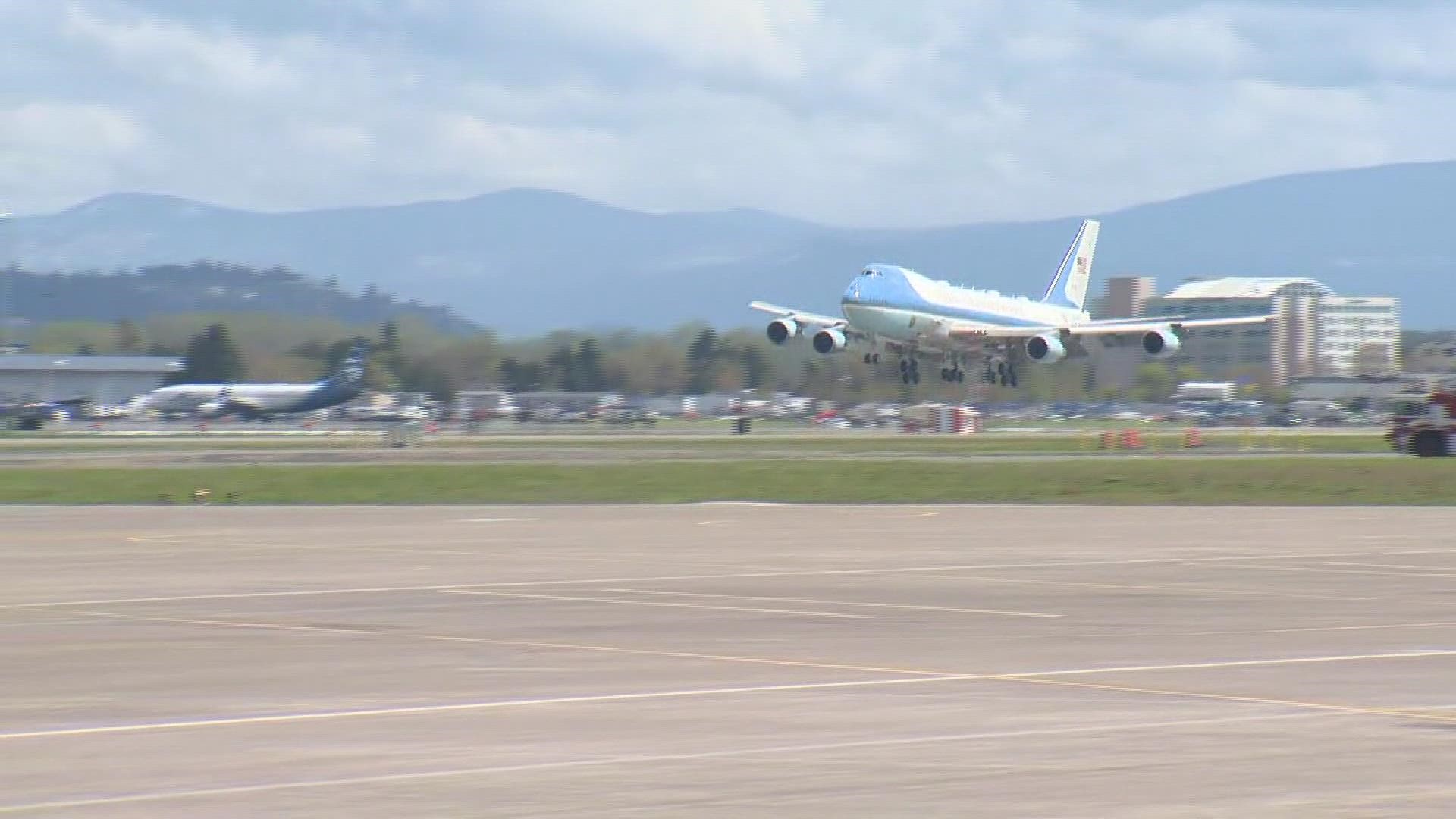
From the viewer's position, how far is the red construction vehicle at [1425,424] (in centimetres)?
5884

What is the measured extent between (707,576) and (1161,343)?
190ft

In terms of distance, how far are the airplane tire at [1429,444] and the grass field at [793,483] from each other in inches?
269

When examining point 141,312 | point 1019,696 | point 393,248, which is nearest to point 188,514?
point 1019,696

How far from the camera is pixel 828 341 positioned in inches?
2995

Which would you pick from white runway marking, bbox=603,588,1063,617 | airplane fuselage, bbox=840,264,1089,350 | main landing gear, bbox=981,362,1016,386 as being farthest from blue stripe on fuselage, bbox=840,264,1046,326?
white runway marking, bbox=603,588,1063,617

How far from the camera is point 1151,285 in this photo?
479ft

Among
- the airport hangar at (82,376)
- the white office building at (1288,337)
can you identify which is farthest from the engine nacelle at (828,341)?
the airport hangar at (82,376)

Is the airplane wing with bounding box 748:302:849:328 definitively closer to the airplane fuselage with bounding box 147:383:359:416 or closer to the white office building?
the airplane fuselage with bounding box 147:383:359:416

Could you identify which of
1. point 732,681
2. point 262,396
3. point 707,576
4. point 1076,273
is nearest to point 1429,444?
point 707,576

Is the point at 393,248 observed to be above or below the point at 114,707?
above

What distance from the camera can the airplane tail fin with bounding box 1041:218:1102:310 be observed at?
9694 cm

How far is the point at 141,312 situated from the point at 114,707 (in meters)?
129

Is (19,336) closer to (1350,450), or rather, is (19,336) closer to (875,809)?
(1350,450)

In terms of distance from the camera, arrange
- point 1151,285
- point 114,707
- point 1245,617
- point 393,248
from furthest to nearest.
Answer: point 393,248
point 1151,285
point 1245,617
point 114,707
